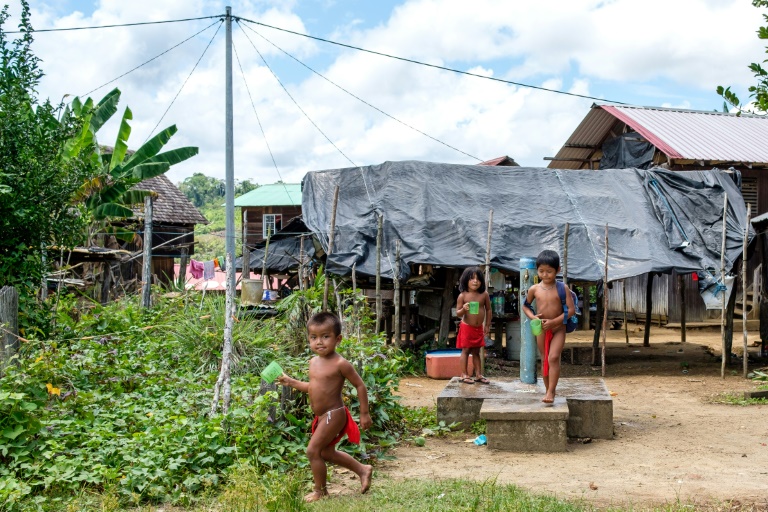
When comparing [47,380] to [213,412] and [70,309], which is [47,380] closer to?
[213,412]

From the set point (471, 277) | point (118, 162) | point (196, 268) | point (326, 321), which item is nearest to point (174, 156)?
point (118, 162)

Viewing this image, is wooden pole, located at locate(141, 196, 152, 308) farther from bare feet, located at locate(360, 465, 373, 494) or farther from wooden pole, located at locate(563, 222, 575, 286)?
bare feet, located at locate(360, 465, 373, 494)

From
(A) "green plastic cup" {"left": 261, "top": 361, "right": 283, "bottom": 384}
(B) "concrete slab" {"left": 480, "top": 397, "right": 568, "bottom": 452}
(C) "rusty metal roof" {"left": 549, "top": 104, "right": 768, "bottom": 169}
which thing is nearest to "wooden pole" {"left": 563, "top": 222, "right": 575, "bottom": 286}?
(B) "concrete slab" {"left": 480, "top": 397, "right": 568, "bottom": 452}

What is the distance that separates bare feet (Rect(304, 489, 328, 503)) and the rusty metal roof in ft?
51.4

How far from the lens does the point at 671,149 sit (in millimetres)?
19016

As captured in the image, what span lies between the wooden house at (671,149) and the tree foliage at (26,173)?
14036mm

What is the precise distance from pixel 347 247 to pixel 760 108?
10.5m


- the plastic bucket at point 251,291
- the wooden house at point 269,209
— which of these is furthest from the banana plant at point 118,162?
the wooden house at point 269,209

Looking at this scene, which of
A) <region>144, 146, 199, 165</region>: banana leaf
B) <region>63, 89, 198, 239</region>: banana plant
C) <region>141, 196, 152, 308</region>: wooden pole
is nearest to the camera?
<region>141, 196, 152, 308</region>: wooden pole

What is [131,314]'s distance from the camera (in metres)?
12.0

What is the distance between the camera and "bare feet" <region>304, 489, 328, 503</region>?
533 centimetres

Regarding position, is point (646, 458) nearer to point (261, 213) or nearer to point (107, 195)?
→ point (107, 195)

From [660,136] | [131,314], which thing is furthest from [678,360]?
[131,314]

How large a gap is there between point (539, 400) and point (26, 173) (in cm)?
637
